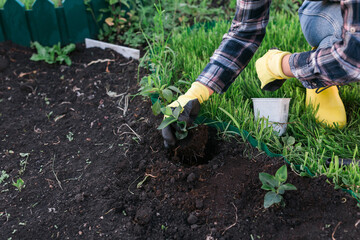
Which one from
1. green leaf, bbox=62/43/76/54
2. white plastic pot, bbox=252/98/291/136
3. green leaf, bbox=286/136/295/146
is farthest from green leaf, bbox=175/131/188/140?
green leaf, bbox=62/43/76/54

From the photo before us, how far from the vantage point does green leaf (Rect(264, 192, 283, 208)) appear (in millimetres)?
1386

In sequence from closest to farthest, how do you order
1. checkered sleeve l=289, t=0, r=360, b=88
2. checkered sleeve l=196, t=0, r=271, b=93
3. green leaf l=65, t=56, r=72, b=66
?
checkered sleeve l=289, t=0, r=360, b=88 → checkered sleeve l=196, t=0, r=271, b=93 → green leaf l=65, t=56, r=72, b=66

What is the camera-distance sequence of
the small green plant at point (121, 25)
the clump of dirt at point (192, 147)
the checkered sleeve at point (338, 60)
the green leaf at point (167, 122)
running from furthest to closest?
the small green plant at point (121, 25)
the clump of dirt at point (192, 147)
the green leaf at point (167, 122)
the checkered sleeve at point (338, 60)

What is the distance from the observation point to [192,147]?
5.77 feet

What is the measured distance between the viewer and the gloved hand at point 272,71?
5.93 ft

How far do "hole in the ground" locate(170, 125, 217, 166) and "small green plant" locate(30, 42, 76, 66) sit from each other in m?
1.27

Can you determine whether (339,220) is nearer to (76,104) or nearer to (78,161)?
(78,161)

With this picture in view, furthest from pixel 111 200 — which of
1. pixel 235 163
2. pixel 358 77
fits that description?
pixel 358 77

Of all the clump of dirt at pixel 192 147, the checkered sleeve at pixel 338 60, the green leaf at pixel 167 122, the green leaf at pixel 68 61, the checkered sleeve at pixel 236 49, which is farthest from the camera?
the green leaf at pixel 68 61

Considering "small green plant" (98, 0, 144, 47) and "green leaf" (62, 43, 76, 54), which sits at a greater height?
"small green plant" (98, 0, 144, 47)

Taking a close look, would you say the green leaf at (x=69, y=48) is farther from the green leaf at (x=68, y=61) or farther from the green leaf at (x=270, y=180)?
the green leaf at (x=270, y=180)

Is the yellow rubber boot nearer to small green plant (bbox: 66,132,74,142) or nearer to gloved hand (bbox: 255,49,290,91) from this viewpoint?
gloved hand (bbox: 255,49,290,91)

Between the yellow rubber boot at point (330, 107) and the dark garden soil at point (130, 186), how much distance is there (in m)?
0.46

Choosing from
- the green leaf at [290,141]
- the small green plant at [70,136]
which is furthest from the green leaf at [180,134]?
the small green plant at [70,136]
